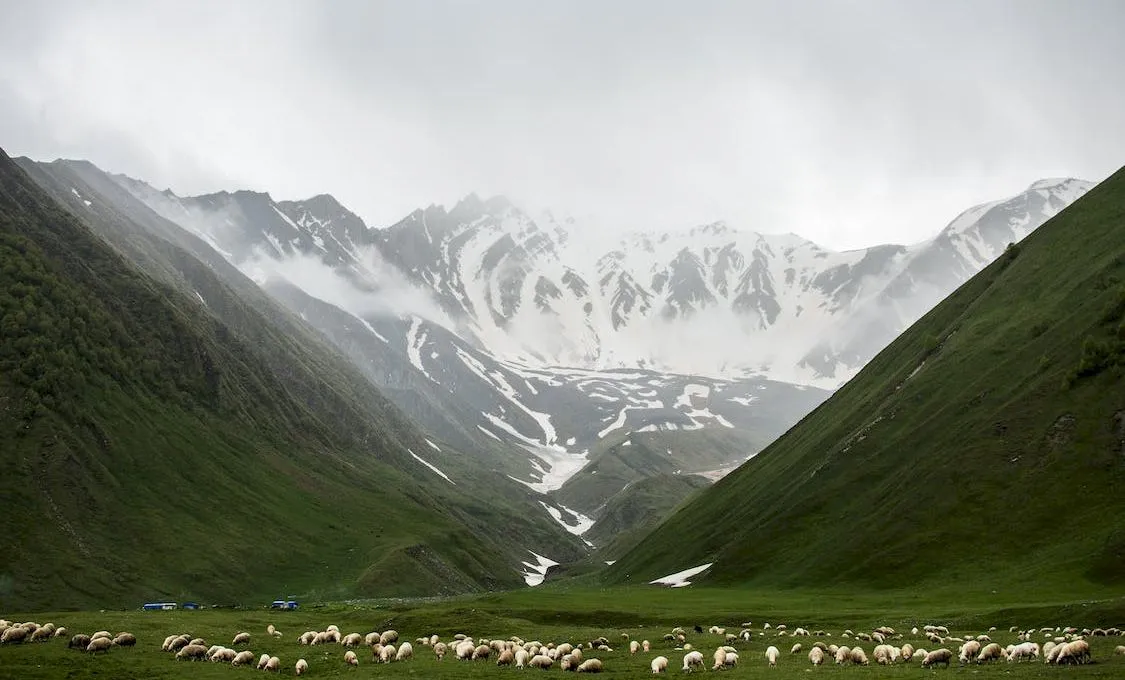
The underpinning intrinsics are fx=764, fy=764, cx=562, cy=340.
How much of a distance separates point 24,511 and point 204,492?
3979 cm

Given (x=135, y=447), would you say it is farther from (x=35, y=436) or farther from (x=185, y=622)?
(x=185, y=622)

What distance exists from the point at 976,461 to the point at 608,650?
64.9 metres

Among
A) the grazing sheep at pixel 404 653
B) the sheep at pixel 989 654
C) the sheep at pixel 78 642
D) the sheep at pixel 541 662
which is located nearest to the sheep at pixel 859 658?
the sheep at pixel 989 654

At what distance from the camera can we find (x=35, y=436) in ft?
434

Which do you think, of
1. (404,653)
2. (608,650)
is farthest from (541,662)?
(404,653)

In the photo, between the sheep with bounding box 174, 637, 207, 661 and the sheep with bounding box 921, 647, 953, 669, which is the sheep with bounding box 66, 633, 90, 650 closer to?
the sheep with bounding box 174, 637, 207, 661

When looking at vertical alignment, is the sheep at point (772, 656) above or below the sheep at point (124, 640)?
above

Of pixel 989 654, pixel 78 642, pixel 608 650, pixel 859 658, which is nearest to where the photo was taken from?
pixel 989 654

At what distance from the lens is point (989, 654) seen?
3650 cm

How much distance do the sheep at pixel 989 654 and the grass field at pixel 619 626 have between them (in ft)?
6.15

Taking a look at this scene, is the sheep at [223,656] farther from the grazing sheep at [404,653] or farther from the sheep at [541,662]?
the sheep at [541,662]

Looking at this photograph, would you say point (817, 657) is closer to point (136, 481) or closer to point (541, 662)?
point (541, 662)

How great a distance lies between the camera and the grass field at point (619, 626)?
34656 mm

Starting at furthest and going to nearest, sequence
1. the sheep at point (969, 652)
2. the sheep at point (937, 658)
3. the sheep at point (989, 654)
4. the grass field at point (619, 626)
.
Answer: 1. the sheep at point (969, 652)
2. the sheep at point (989, 654)
3. the sheep at point (937, 658)
4. the grass field at point (619, 626)
